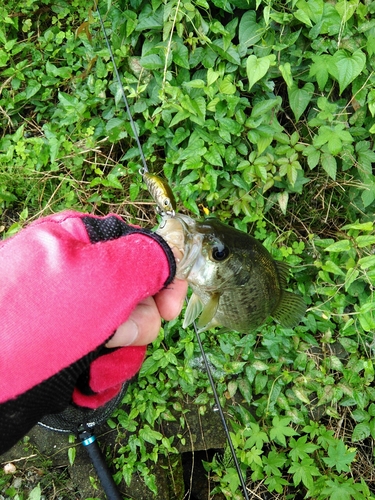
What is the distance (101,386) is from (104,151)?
72.5 inches

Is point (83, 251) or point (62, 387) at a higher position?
point (83, 251)

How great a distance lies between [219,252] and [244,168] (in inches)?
41.3

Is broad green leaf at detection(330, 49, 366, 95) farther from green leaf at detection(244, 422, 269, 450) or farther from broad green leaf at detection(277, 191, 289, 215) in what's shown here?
green leaf at detection(244, 422, 269, 450)

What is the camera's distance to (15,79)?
3.06 metres

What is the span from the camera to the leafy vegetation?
2.40 m

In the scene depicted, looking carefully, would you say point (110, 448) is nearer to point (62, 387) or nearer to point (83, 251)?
point (62, 387)

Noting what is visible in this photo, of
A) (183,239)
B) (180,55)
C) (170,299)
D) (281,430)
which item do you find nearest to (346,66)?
(180,55)

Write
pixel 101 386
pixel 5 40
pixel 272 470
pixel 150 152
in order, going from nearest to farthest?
pixel 101 386 < pixel 272 470 < pixel 150 152 < pixel 5 40

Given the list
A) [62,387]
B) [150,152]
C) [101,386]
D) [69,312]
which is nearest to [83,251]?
[69,312]

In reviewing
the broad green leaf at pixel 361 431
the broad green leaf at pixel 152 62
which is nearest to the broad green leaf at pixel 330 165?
the broad green leaf at pixel 152 62

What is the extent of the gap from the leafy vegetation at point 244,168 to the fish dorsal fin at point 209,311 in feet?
2.74

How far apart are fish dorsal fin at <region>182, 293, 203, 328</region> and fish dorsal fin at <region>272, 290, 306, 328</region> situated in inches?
19.5

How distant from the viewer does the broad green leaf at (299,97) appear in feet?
8.21

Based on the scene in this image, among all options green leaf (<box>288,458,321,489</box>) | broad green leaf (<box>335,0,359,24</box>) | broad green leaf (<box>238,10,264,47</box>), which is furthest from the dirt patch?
broad green leaf (<box>335,0,359,24</box>)
